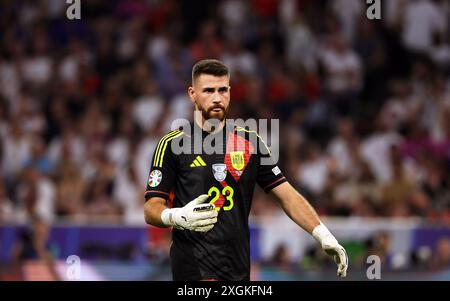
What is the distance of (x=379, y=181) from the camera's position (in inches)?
600

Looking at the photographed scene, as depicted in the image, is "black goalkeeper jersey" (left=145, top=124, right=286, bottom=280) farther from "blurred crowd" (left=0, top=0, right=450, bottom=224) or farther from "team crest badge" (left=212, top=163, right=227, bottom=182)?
"blurred crowd" (left=0, top=0, right=450, bottom=224)

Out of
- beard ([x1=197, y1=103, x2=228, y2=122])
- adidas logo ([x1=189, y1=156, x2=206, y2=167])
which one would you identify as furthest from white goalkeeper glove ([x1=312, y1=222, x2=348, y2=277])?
beard ([x1=197, y1=103, x2=228, y2=122])

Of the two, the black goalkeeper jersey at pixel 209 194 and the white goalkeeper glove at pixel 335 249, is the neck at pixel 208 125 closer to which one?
the black goalkeeper jersey at pixel 209 194

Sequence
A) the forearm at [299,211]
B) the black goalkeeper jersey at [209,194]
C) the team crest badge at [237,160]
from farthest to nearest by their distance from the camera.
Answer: the forearm at [299,211] < the team crest badge at [237,160] < the black goalkeeper jersey at [209,194]

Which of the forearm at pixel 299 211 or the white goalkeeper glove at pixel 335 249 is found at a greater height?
the forearm at pixel 299 211

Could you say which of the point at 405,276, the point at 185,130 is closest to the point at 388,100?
the point at 405,276

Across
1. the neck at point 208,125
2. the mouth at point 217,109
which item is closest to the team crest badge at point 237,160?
the neck at point 208,125

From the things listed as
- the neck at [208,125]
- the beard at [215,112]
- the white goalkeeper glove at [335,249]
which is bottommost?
the white goalkeeper glove at [335,249]

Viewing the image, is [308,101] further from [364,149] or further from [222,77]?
[222,77]

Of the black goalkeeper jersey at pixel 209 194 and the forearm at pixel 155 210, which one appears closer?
the forearm at pixel 155 210

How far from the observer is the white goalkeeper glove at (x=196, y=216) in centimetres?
701

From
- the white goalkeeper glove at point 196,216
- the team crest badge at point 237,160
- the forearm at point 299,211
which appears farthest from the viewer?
the forearm at point 299,211

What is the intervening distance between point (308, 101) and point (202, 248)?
9.89 m

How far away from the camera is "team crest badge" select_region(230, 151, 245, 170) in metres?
7.59
